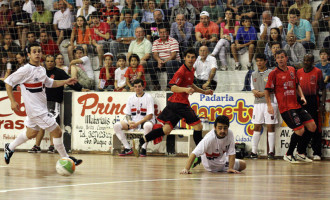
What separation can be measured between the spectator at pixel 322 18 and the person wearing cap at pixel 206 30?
99.2 inches

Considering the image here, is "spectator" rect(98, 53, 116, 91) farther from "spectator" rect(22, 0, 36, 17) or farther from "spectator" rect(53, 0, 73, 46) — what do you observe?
"spectator" rect(22, 0, 36, 17)

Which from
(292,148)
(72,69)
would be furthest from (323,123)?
(72,69)

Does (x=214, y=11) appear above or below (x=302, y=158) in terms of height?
above

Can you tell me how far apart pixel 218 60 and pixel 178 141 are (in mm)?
2457

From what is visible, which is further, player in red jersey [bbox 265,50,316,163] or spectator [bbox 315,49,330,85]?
spectator [bbox 315,49,330,85]

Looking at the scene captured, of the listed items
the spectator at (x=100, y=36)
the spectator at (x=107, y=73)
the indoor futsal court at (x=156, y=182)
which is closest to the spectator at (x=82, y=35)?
the spectator at (x=100, y=36)

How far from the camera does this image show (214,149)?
31.6 feet

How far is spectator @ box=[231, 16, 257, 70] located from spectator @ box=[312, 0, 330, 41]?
1519 millimetres

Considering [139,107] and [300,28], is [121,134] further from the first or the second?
[300,28]

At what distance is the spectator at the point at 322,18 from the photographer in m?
15.2

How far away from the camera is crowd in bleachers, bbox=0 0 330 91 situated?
1507cm

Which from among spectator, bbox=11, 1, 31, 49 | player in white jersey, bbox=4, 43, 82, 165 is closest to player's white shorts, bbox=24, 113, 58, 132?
player in white jersey, bbox=4, 43, 82, 165

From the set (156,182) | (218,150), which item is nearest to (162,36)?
(218,150)

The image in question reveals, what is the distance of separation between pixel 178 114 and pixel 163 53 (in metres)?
3.79
